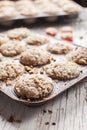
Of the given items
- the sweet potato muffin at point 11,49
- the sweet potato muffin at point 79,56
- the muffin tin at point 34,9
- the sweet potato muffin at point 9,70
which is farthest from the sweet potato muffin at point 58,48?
the muffin tin at point 34,9

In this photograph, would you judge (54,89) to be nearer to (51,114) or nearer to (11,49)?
(51,114)

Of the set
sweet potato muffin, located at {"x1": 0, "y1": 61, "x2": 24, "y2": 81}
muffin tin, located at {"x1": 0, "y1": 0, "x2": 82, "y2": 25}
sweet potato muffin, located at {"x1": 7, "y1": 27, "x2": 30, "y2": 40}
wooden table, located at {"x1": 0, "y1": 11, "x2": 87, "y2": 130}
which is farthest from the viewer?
muffin tin, located at {"x1": 0, "y1": 0, "x2": 82, "y2": 25}

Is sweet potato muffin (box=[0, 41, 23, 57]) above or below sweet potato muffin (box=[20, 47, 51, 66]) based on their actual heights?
below

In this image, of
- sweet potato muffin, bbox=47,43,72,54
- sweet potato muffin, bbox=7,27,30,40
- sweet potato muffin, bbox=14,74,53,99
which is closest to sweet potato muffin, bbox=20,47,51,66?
sweet potato muffin, bbox=47,43,72,54

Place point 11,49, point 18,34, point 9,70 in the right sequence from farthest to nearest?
point 18,34, point 11,49, point 9,70

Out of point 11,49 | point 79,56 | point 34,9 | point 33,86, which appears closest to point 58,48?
point 79,56

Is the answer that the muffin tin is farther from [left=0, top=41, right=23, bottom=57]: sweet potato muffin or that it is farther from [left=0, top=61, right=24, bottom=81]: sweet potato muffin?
[left=0, top=61, right=24, bottom=81]: sweet potato muffin

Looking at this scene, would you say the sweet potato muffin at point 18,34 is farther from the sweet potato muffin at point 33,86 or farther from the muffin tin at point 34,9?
the sweet potato muffin at point 33,86
